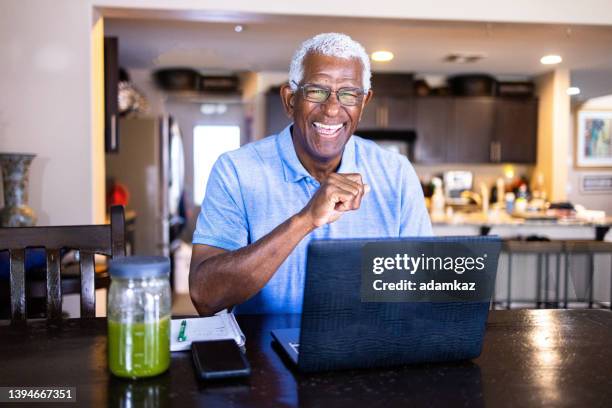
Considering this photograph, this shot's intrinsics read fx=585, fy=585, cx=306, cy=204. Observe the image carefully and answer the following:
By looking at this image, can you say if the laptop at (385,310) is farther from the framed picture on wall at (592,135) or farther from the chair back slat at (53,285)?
the framed picture on wall at (592,135)

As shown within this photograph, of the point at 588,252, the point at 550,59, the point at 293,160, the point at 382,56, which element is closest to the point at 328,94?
the point at 293,160

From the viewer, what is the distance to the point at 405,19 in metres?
3.34

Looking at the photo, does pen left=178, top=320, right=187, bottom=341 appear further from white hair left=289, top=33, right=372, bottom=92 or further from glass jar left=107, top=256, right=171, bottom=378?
white hair left=289, top=33, right=372, bottom=92

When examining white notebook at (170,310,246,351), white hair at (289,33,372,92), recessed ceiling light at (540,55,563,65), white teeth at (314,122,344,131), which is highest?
recessed ceiling light at (540,55,563,65)

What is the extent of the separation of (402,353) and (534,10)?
120 inches

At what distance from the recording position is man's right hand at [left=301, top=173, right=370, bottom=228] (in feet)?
3.65

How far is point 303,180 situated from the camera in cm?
154

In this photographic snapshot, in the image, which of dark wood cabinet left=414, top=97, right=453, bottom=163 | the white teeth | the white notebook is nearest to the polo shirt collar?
the white teeth

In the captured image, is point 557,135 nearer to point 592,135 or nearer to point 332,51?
point 592,135

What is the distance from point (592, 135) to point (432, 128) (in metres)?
1.86

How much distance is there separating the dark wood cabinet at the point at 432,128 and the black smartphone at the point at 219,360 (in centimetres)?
584

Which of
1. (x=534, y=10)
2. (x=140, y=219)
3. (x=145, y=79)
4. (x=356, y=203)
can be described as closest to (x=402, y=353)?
(x=356, y=203)

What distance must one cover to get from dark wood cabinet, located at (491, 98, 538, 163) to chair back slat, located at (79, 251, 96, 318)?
5.90 meters

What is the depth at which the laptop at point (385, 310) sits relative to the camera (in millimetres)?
833
